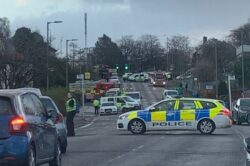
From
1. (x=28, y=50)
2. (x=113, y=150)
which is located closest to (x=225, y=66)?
(x=28, y=50)

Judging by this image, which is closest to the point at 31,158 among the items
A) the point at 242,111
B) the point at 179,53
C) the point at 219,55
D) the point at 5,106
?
the point at 5,106

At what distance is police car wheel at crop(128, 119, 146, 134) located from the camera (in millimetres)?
28312

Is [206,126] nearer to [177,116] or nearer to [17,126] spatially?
[177,116]

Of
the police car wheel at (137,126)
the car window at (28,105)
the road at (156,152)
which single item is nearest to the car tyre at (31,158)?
the car window at (28,105)

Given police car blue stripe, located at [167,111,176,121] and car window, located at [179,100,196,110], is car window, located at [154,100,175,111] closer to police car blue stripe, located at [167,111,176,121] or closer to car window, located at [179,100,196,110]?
police car blue stripe, located at [167,111,176,121]

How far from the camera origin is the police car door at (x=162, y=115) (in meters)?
28.2

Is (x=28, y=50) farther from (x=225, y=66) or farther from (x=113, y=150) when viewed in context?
(x=225, y=66)

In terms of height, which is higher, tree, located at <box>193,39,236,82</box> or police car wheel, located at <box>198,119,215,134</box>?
tree, located at <box>193,39,236,82</box>

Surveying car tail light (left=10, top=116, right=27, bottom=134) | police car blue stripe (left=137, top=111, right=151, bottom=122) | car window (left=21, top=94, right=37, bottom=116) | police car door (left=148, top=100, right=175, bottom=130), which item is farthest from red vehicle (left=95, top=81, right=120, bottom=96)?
car tail light (left=10, top=116, right=27, bottom=134)

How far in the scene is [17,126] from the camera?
38.1ft

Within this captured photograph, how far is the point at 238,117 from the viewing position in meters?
40.8

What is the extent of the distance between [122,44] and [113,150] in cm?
15198

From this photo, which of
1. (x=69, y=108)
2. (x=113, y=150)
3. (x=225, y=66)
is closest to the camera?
(x=113, y=150)

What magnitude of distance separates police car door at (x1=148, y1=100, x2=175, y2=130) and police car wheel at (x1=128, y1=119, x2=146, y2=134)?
316 mm
